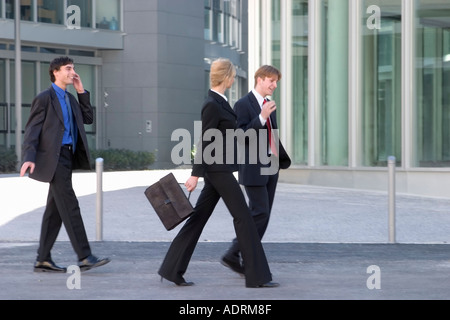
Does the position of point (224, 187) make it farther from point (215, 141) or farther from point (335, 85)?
point (335, 85)

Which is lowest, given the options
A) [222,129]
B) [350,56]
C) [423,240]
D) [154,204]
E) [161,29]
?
[423,240]

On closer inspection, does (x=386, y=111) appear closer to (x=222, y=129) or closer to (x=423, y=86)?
(x=423, y=86)

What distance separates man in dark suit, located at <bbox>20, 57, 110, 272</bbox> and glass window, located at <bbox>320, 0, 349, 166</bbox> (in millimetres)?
12660

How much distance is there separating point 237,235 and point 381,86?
42.0 feet

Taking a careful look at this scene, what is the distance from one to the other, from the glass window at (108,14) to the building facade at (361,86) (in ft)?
49.7

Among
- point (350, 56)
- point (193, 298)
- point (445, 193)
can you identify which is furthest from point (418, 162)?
point (193, 298)

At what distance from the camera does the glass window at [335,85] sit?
21.3 meters

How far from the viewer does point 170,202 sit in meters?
8.02

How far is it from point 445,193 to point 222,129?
11.6 m

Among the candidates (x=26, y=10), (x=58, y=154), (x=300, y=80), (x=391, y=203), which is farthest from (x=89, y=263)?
(x=26, y=10)

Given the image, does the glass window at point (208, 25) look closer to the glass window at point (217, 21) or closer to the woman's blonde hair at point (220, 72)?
the glass window at point (217, 21)

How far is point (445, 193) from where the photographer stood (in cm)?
1866

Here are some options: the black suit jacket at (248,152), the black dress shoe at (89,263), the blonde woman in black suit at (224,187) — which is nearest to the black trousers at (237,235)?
the blonde woman in black suit at (224,187)

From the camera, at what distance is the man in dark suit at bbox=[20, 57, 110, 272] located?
28.7ft
